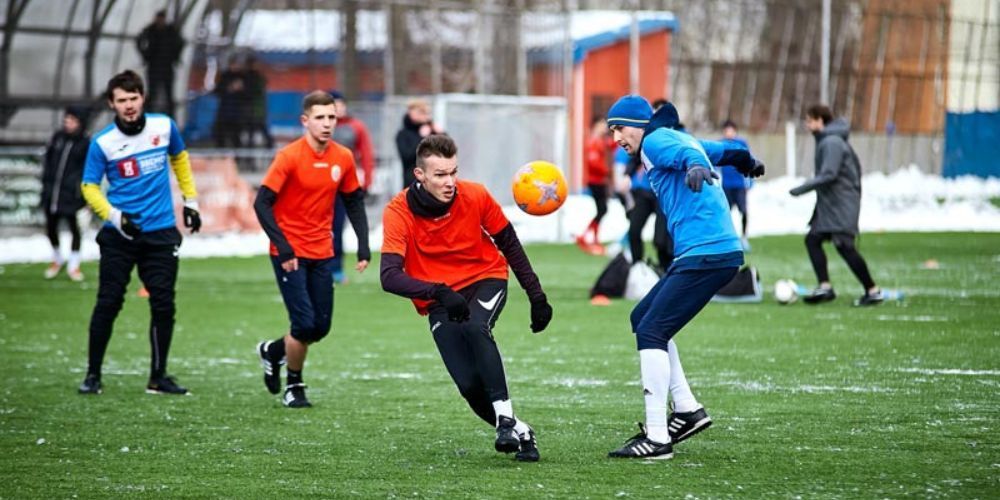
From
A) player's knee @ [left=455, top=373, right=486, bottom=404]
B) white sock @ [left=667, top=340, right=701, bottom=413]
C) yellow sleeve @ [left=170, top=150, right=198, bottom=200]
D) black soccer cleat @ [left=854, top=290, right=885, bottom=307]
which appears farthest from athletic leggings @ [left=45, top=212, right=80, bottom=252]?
white sock @ [left=667, top=340, right=701, bottom=413]

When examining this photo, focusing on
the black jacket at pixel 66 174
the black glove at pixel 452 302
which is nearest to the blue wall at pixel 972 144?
the black jacket at pixel 66 174

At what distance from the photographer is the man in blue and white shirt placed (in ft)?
34.7

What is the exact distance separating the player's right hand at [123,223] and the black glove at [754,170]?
419cm

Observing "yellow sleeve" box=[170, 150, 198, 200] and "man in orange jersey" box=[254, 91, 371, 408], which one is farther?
"yellow sleeve" box=[170, 150, 198, 200]

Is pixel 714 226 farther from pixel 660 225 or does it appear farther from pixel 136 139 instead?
pixel 660 225

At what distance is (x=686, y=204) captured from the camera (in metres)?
7.93

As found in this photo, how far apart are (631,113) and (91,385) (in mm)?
4600

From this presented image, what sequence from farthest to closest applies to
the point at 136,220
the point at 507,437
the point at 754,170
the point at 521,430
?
the point at 136,220, the point at 754,170, the point at 521,430, the point at 507,437

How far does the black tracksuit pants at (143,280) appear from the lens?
10.6m

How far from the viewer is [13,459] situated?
8016 millimetres

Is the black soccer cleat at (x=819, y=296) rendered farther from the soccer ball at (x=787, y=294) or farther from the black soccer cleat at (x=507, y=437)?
the black soccer cleat at (x=507, y=437)

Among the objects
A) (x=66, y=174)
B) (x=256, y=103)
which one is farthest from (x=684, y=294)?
(x=256, y=103)

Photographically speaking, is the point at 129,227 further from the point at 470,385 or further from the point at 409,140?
the point at 409,140

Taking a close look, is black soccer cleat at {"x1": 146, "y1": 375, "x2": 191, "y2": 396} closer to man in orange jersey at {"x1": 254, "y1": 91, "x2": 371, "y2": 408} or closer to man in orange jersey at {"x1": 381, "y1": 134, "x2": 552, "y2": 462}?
man in orange jersey at {"x1": 254, "y1": 91, "x2": 371, "y2": 408}
